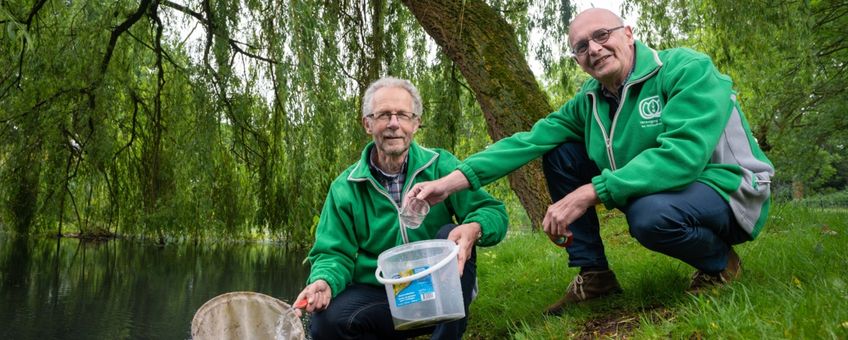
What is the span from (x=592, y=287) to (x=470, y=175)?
0.70 metres

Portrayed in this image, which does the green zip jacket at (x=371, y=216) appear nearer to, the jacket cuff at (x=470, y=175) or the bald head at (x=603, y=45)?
the jacket cuff at (x=470, y=175)

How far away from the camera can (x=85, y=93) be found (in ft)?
21.6

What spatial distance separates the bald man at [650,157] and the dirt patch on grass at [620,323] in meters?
0.17

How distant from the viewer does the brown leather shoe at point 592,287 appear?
269 centimetres

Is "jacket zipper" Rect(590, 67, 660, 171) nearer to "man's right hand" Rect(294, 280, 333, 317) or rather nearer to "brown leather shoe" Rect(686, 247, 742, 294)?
"brown leather shoe" Rect(686, 247, 742, 294)

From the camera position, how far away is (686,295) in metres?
2.42

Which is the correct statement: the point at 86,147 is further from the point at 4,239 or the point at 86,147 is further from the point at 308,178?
the point at 4,239

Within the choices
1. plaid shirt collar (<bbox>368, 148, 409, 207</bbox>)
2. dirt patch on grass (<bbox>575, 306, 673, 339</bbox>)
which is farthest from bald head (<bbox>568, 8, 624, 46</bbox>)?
dirt patch on grass (<bbox>575, 306, 673, 339</bbox>)

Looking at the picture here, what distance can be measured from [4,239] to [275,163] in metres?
7.01

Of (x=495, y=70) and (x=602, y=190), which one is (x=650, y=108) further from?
(x=495, y=70)

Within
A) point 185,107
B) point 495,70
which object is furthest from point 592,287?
point 185,107

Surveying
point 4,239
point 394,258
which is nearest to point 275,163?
point 394,258

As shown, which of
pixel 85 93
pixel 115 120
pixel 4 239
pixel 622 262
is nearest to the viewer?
pixel 622 262

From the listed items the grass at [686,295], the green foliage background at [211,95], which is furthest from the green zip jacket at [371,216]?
the green foliage background at [211,95]
